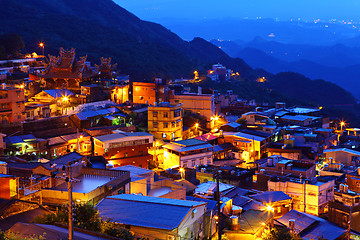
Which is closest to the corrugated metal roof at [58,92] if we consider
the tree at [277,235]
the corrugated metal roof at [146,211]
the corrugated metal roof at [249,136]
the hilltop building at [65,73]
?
the hilltop building at [65,73]

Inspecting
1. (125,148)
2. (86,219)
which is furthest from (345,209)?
(86,219)

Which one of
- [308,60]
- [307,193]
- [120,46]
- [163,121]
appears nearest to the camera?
[307,193]

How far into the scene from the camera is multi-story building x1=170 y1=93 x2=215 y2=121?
28.3 meters

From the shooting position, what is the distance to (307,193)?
16.6 metres

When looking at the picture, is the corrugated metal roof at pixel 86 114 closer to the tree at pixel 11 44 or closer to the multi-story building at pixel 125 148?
the multi-story building at pixel 125 148

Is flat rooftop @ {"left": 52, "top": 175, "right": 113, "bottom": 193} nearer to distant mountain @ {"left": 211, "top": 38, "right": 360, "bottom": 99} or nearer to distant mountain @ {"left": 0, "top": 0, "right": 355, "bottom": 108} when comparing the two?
distant mountain @ {"left": 0, "top": 0, "right": 355, "bottom": 108}

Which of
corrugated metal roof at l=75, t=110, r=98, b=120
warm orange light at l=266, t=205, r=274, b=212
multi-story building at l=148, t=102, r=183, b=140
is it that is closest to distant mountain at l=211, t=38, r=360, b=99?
multi-story building at l=148, t=102, r=183, b=140

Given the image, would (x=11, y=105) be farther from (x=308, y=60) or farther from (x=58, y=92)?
(x=308, y=60)

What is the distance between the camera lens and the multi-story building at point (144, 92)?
96.2 ft

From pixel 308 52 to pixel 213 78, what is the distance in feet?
323

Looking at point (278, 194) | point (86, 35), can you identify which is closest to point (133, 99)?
point (278, 194)

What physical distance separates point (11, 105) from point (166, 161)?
7901 mm

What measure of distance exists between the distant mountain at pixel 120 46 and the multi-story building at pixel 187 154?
25276 mm

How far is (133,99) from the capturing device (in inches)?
1184
